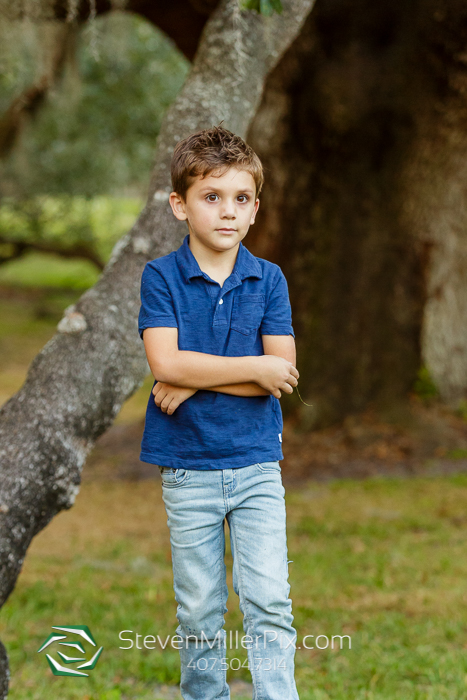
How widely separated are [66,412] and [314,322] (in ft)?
14.8

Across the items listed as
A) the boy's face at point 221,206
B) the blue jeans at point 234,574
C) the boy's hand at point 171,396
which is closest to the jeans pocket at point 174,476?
the blue jeans at point 234,574

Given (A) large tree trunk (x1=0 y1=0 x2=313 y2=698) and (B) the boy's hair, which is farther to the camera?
(A) large tree trunk (x1=0 y1=0 x2=313 y2=698)

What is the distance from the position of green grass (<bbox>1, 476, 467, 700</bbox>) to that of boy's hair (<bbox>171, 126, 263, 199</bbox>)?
6.13 feet

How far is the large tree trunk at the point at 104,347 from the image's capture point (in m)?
2.29

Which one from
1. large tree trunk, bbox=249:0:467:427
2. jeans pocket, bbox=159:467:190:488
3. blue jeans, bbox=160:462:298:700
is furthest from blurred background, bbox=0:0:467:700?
jeans pocket, bbox=159:467:190:488

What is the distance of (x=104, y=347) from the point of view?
2.52m

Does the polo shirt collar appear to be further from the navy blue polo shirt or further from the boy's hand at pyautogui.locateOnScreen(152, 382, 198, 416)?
the boy's hand at pyautogui.locateOnScreen(152, 382, 198, 416)

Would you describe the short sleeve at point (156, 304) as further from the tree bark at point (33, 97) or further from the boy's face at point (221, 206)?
the tree bark at point (33, 97)

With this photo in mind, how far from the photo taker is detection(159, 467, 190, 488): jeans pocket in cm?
188

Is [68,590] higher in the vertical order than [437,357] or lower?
lower

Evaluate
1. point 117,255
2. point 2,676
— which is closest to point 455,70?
point 117,255

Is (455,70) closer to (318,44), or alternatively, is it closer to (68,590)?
(318,44)

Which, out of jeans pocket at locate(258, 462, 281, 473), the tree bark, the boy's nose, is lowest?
jeans pocket at locate(258, 462, 281, 473)

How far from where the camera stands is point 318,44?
5.91 m
